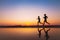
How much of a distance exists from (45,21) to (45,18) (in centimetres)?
16

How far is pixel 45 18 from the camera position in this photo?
7500mm

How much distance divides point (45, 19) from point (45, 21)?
4.6 inches

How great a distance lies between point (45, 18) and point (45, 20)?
3.6 inches

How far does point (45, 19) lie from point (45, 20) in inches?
1.9

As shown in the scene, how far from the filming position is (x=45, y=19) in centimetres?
752

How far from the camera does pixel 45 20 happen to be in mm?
7543

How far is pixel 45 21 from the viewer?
7.60 meters
